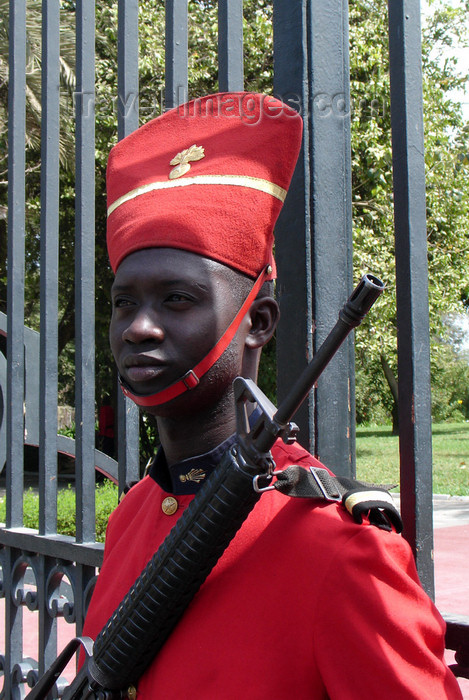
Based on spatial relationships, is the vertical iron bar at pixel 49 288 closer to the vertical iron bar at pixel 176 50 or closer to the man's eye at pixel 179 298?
the vertical iron bar at pixel 176 50

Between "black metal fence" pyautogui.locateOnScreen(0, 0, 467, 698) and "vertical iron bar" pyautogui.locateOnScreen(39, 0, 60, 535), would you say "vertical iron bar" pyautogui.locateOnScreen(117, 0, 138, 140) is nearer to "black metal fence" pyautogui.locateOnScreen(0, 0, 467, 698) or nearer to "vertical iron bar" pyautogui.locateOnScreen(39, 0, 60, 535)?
"black metal fence" pyautogui.locateOnScreen(0, 0, 467, 698)

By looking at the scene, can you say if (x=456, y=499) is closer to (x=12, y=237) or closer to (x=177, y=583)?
(x=12, y=237)

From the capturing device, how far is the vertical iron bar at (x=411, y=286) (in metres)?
1.54

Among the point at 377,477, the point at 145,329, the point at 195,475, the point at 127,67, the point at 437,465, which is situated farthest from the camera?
the point at 437,465

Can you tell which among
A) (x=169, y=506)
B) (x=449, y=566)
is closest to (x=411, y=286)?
Result: (x=169, y=506)

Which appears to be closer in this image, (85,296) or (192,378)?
(192,378)

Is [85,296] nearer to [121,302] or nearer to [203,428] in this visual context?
[121,302]

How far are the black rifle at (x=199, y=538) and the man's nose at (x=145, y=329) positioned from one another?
0.78ft

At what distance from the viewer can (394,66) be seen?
1609 mm

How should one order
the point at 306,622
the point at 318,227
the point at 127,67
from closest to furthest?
the point at 306,622, the point at 318,227, the point at 127,67

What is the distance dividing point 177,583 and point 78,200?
144cm

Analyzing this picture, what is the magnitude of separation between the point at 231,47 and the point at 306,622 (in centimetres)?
140

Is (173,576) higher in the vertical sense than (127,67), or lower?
lower

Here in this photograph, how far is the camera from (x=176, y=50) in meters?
2.11
